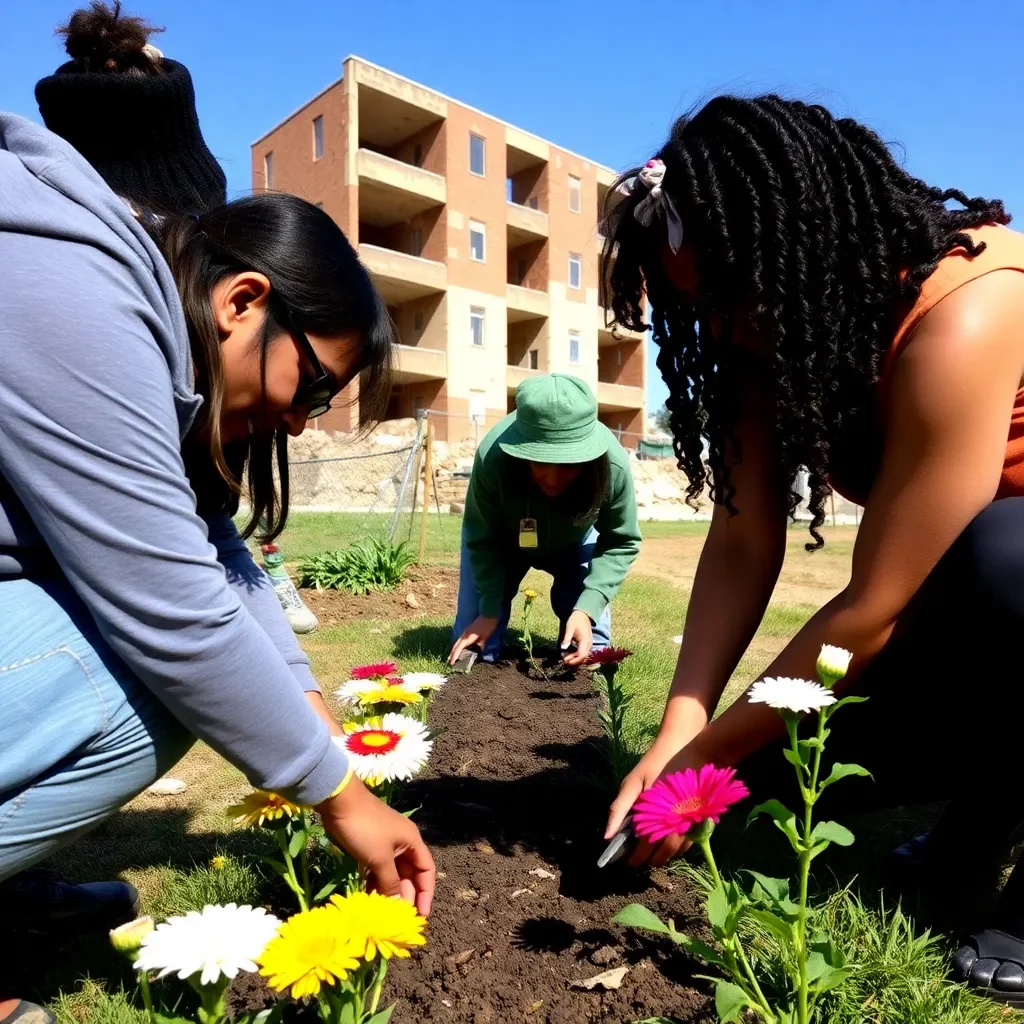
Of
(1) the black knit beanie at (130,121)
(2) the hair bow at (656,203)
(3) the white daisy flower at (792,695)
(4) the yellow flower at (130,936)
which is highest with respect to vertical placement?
(1) the black knit beanie at (130,121)

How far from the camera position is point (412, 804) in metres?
2.27

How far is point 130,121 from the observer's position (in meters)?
3.07

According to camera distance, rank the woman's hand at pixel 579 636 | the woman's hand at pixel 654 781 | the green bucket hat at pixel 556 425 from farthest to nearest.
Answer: the woman's hand at pixel 579 636, the green bucket hat at pixel 556 425, the woman's hand at pixel 654 781

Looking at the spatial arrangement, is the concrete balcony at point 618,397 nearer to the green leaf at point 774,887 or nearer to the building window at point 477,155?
the building window at point 477,155

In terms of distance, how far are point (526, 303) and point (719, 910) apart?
2838 cm

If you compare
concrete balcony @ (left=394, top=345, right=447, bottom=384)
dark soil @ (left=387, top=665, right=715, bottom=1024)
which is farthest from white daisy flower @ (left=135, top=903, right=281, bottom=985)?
concrete balcony @ (left=394, top=345, right=447, bottom=384)

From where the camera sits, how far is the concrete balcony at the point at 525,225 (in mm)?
27828

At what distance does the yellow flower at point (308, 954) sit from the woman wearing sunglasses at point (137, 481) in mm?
259

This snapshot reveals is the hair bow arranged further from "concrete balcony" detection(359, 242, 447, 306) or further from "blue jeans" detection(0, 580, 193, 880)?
"concrete balcony" detection(359, 242, 447, 306)

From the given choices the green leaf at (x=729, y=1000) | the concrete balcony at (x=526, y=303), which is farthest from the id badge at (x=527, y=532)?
the concrete balcony at (x=526, y=303)

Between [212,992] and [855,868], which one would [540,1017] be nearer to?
[212,992]

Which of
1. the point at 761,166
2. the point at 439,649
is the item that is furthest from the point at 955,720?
the point at 439,649

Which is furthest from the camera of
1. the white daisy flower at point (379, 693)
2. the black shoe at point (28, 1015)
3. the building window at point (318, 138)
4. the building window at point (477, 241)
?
the building window at point (477, 241)

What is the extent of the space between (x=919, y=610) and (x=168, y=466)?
57.7 inches
